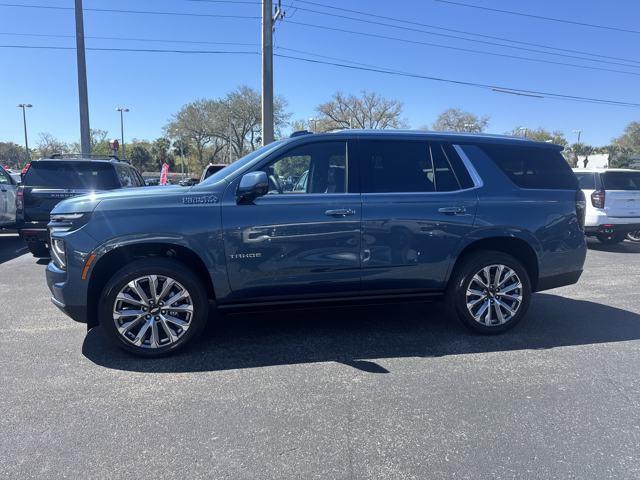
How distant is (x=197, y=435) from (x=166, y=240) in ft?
5.41

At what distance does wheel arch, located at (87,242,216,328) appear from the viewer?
393 cm

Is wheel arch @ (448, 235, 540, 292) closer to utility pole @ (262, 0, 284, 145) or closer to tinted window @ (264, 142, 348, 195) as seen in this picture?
tinted window @ (264, 142, 348, 195)

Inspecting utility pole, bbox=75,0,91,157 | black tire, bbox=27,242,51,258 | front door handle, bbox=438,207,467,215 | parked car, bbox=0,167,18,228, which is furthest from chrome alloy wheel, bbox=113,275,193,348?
utility pole, bbox=75,0,91,157

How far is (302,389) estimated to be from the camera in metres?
3.50

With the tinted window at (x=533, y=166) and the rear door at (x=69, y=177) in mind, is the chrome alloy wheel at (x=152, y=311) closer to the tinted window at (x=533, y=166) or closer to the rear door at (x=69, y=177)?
the tinted window at (x=533, y=166)

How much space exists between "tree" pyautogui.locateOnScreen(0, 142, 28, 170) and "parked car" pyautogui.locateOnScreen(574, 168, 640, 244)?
8867 centimetres

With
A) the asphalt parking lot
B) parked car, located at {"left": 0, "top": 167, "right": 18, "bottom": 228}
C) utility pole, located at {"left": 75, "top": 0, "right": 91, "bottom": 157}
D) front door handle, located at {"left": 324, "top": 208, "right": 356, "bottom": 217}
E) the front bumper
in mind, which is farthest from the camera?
utility pole, located at {"left": 75, "top": 0, "right": 91, "bottom": 157}

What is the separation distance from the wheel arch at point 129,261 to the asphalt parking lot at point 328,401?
53 cm

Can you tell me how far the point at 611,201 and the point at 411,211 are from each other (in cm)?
773

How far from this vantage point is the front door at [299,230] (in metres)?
4.01

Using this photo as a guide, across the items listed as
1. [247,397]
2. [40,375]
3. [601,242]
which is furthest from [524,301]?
[601,242]

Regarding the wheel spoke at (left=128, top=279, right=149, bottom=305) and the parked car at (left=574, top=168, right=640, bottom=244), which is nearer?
the wheel spoke at (left=128, top=279, right=149, bottom=305)

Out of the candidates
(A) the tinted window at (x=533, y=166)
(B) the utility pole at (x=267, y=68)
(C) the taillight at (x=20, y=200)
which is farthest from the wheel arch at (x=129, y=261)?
(B) the utility pole at (x=267, y=68)

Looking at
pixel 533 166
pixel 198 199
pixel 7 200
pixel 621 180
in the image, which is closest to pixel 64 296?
pixel 198 199
